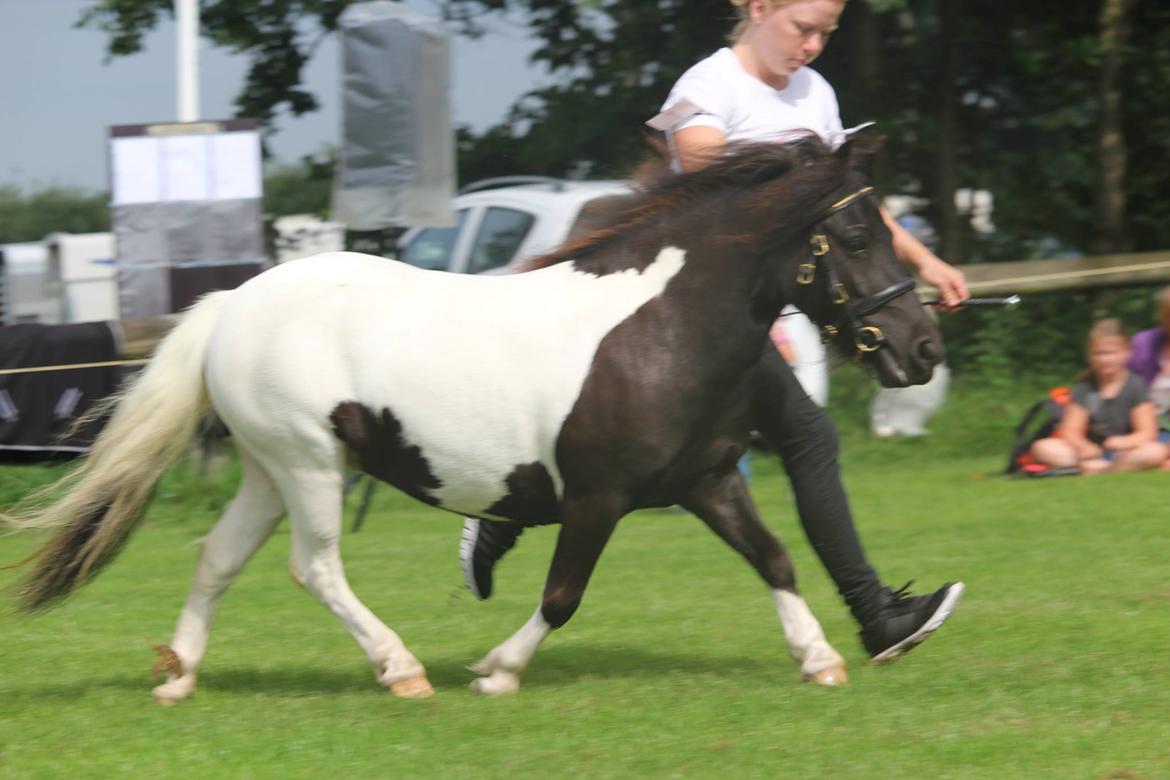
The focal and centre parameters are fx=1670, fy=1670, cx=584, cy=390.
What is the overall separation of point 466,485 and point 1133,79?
35.3 feet

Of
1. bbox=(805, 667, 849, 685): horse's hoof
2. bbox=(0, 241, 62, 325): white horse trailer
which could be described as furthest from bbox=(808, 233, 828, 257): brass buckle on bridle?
bbox=(0, 241, 62, 325): white horse trailer

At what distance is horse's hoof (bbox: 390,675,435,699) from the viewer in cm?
482

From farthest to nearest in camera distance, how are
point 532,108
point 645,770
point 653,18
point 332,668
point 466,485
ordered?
point 532,108 → point 653,18 → point 332,668 → point 466,485 → point 645,770

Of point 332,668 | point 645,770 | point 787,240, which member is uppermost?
point 787,240

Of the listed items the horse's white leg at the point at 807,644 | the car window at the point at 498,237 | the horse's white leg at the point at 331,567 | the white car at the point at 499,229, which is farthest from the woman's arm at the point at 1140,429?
the horse's white leg at the point at 331,567

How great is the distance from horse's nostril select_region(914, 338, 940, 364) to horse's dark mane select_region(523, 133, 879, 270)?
55cm

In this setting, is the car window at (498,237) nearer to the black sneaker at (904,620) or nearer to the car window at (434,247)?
the car window at (434,247)

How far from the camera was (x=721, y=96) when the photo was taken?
4.89 metres

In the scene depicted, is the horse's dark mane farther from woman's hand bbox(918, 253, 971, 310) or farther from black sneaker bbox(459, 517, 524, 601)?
black sneaker bbox(459, 517, 524, 601)

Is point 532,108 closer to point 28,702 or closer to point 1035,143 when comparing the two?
point 1035,143

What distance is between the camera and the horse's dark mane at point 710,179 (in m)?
4.71

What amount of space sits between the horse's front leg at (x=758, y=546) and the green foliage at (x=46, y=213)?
20.9 metres

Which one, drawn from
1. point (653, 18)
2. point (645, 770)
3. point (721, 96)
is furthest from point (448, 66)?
point (645, 770)

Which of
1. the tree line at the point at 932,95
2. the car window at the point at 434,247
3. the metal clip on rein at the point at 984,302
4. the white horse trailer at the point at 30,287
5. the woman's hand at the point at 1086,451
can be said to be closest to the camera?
the metal clip on rein at the point at 984,302
